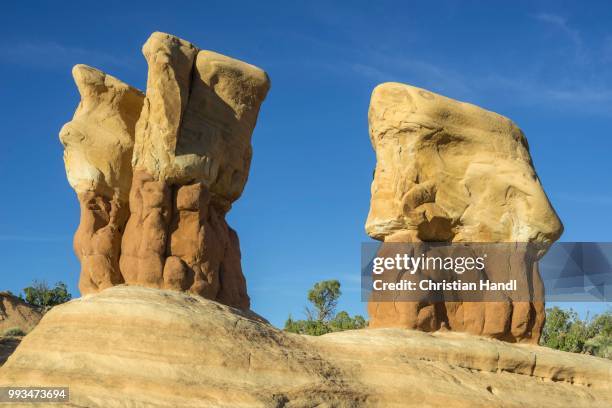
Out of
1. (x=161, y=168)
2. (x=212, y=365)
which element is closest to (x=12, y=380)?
(x=212, y=365)

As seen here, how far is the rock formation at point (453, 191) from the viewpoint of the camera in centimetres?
2269

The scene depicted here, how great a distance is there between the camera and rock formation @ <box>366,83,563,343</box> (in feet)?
74.4

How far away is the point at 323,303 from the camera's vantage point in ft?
169

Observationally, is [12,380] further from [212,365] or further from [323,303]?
[323,303]

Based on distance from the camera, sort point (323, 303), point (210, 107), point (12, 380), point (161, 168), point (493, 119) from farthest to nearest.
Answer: point (323, 303) < point (493, 119) < point (210, 107) < point (161, 168) < point (12, 380)

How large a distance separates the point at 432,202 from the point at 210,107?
6062 mm

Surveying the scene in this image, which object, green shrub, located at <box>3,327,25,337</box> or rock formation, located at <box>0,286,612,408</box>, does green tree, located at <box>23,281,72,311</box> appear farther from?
rock formation, located at <box>0,286,612,408</box>

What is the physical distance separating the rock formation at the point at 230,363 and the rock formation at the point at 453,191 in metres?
1.68

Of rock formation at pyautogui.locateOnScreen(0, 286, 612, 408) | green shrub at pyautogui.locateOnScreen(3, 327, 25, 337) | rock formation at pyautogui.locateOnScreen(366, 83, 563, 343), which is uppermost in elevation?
green shrub at pyautogui.locateOnScreen(3, 327, 25, 337)

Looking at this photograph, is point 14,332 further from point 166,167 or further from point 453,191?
point 453,191

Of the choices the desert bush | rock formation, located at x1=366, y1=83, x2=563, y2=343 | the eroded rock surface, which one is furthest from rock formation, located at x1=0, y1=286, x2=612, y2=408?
the desert bush

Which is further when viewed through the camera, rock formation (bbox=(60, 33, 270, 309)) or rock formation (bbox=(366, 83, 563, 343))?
rock formation (bbox=(366, 83, 563, 343))

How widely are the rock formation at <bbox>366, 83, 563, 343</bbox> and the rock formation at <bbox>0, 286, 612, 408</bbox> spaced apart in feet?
5.53

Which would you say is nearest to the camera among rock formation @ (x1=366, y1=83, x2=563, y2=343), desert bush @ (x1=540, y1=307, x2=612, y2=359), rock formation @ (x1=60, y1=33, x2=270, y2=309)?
rock formation @ (x1=60, y1=33, x2=270, y2=309)
